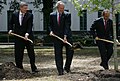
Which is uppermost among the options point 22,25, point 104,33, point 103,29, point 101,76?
point 22,25

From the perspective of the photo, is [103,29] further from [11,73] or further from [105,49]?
[11,73]

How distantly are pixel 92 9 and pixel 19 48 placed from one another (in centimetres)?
248

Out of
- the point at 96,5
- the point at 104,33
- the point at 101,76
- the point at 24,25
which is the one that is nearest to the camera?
the point at 101,76

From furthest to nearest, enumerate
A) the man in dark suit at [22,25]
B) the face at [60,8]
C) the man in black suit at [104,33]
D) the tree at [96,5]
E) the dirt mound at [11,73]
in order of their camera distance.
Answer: the man in black suit at [104,33], the man in dark suit at [22,25], the tree at [96,5], the face at [60,8], the dirt mound at [11,73]

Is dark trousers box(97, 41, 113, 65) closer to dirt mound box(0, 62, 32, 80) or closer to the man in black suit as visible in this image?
the man in black suit

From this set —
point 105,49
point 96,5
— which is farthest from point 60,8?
point 105,49

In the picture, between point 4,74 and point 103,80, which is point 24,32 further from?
point 103,80

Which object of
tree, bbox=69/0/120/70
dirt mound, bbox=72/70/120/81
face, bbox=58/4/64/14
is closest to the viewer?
dirt mound, bbox=72/70/120/81

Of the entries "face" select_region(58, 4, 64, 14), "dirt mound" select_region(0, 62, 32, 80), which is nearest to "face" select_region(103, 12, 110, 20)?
"face" select_region(58, 4, 64, 14)

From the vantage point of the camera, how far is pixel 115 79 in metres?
9.96

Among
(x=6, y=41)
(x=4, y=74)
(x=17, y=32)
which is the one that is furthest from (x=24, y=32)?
(x=6, y=41)

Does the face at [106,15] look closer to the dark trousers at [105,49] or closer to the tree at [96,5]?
the tree at [96,5]

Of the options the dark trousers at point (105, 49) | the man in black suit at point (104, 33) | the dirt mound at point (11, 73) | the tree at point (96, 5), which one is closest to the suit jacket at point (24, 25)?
the dirt mound at point (11, 73)

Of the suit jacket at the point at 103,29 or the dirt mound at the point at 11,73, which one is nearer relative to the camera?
the dirt mound at the point at 11,73
